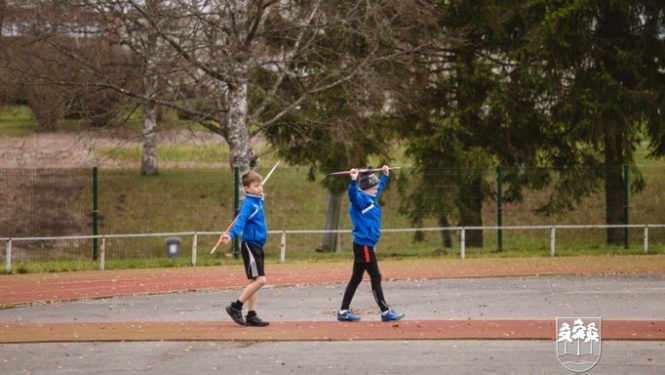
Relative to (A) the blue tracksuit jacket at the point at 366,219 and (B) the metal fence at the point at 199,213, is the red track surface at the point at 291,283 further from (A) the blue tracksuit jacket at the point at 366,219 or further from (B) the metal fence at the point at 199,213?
(B) the metal fence at the point at 199,213

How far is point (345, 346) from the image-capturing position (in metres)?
13.1

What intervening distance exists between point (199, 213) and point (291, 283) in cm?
1485

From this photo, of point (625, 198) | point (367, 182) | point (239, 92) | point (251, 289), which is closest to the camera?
point (251, 289)

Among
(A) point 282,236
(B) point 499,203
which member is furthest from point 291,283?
(B) point 499,203

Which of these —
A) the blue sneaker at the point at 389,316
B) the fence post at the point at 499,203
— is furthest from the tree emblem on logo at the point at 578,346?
the fence post at the point at 499,203

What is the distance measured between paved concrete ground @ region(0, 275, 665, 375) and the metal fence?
31.2 ft

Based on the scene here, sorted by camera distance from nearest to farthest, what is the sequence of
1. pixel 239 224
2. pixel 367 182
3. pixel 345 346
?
pixel 345 346 → pixel 239 224 → pixel 367 182

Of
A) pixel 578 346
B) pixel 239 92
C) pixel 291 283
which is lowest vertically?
pixel 291 283

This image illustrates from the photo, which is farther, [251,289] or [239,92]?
[239,92]

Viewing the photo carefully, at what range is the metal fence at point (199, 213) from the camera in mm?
30078

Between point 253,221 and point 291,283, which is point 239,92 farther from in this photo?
point 253,221

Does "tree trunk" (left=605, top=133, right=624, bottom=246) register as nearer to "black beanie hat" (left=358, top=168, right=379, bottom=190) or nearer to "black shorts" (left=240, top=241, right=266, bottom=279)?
"black beanie hat" (left=358, top=168, right=379, bottom=190)

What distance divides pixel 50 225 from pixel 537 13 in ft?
48.7

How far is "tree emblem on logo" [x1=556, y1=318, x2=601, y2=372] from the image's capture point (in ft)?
38.2
